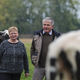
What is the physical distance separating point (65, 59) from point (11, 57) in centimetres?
419

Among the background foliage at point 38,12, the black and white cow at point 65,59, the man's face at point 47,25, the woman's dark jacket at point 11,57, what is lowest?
the background foliage at point 38,12

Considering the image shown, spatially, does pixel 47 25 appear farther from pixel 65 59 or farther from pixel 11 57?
pixel 65 59

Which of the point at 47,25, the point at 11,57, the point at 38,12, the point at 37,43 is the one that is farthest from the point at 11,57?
the point at 38,12

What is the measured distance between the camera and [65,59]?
3.07m

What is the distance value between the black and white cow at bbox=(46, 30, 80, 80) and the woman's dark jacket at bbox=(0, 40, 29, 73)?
4070mm

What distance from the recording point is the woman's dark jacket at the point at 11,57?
718cm

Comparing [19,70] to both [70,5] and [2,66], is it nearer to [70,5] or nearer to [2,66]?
[2,66]

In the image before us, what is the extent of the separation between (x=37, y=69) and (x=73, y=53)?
4211 millimetres

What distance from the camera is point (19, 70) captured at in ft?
24.0

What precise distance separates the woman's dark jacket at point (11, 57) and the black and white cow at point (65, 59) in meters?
4.07

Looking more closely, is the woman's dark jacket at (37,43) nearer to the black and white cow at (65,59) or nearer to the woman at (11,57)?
the woman at (11,57)

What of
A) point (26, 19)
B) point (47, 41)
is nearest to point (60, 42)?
point (47, 41)

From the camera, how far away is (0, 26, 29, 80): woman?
7.19 meters

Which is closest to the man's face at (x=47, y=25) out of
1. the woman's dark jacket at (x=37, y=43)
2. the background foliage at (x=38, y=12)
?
the woman's dark jacket at (x=37, y=43)
